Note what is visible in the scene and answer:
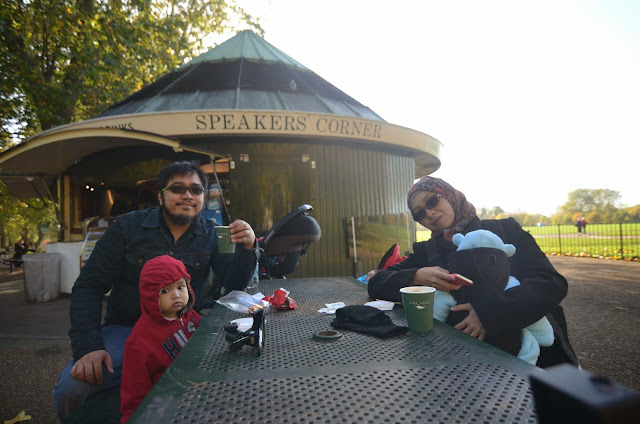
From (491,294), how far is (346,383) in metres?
1.08

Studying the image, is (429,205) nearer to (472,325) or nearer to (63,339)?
(472,325)

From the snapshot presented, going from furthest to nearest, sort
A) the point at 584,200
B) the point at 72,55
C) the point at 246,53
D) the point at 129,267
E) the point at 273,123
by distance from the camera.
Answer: the point at 584,200 < the point at 72,55 < the point at 246,53 < the point at 273,123 < the point at 129,267

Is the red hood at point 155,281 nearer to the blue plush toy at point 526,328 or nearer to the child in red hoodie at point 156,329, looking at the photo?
the child in red hoodie at point 156,329

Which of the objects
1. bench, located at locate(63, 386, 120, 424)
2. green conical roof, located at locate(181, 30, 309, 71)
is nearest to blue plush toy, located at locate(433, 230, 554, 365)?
bench, located at locate(63, 386, 120, 424)

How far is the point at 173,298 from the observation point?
2.10m

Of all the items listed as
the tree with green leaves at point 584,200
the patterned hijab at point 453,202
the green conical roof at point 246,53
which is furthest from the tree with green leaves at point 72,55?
the tree with green leaves at point 584,200

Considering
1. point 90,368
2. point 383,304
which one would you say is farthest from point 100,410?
point 383,304

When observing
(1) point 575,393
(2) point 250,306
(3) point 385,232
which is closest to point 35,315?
(2) point 250,306

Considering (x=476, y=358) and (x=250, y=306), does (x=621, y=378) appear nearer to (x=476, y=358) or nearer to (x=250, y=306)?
(x=476, y=358)

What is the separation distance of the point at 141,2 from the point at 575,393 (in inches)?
581

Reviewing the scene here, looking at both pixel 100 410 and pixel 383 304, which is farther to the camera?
pixel 383 304

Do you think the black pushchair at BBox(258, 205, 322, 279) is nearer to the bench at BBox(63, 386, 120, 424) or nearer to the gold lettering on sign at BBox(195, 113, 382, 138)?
the bench at BBox(63, 386, 120, 424)

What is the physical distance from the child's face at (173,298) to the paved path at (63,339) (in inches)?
78.9

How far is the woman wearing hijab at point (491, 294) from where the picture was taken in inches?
74.4
